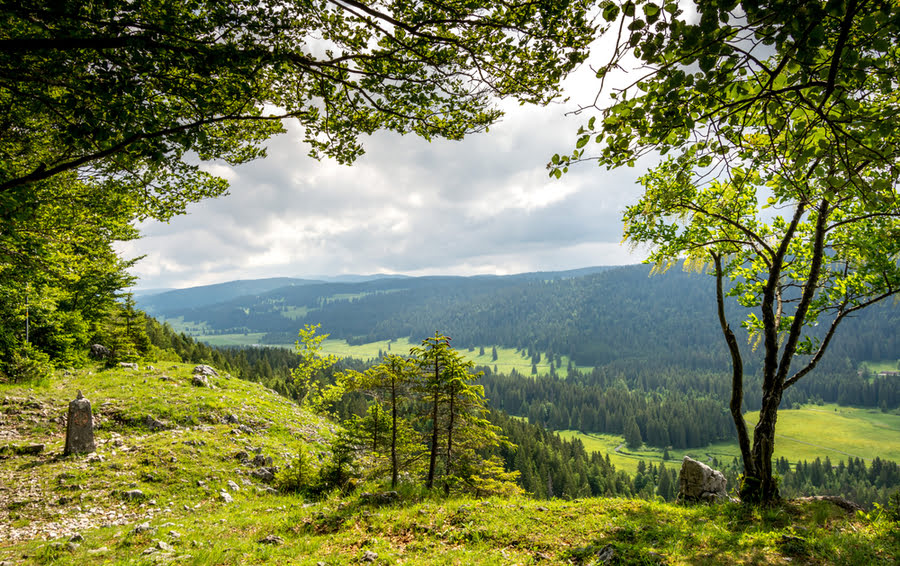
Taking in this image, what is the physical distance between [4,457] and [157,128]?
15.0 meters

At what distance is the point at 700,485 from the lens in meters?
12.2

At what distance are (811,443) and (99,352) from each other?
241282 mm

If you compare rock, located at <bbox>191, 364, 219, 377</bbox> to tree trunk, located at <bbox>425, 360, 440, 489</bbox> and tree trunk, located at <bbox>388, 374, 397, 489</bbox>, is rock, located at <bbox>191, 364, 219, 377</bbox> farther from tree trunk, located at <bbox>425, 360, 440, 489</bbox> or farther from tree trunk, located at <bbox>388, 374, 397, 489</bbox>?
tree trunk, located at <bbox>425, 360, 440, 489</bbox>

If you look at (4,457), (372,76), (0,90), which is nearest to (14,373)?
(4,457)

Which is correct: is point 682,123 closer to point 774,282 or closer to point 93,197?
point 774,282

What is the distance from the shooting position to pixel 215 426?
18.3m

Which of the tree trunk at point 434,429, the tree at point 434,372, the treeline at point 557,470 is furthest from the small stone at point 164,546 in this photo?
the treeline at point 557,470

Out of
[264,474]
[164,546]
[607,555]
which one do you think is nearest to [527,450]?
[264,474]

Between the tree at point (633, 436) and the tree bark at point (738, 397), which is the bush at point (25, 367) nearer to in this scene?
the tree bark at point (738, 397)

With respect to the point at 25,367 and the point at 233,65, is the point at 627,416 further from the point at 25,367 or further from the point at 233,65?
the point at 233,65

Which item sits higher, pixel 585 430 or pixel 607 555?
pixel 607 555

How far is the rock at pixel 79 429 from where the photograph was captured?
1296 centimetres

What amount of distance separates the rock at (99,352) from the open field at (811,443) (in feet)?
499

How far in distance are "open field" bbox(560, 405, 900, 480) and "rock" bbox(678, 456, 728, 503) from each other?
146 metres
